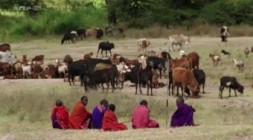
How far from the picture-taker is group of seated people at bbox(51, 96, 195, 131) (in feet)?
61.9

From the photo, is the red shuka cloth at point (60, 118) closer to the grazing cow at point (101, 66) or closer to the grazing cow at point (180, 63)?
the grazing cow at point (101, 66)

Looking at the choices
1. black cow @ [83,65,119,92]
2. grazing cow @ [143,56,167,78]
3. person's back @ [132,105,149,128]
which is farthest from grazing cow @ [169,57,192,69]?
person's back @ [132,105,149,128]

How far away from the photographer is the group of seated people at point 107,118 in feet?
61.9

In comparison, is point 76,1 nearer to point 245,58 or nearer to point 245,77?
point 245,58

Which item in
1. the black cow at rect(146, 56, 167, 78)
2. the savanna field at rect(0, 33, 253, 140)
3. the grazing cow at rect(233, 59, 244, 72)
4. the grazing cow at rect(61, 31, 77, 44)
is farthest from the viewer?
the grazing cow at rect(61, 31, 77, 44)

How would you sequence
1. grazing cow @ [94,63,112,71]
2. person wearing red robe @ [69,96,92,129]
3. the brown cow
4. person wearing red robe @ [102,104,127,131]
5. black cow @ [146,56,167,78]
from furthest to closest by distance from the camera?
black cow @ [146,56,167,78]
grazing cow @ [94,63,112,71]
the brown cow
person wearing red robe @ [69,96,92,129]
person wearing red robe @ [102,104,127,131]

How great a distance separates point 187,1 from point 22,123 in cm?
3833

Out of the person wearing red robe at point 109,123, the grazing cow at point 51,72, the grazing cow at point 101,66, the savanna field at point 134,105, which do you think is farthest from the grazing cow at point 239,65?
the person wearing red robe at point 109,123

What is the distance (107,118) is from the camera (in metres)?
18.7

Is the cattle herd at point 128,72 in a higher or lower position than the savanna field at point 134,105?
higher

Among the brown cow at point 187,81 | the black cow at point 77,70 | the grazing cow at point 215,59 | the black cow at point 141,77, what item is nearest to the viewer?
the brown cow at point 187,81

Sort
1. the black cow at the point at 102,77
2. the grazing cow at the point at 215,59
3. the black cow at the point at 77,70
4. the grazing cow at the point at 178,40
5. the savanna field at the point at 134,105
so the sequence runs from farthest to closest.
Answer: the grazing cow at the point at 178,40 < the grazing cow at the point at 215,59 < the black cow at the point at 77,70 < the black cow at the point at 102,77 < the savanna field at the point at 134,105

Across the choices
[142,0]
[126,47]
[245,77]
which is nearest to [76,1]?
[142,0]

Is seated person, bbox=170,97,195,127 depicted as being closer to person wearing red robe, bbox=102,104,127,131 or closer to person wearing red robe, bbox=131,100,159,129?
person wearing red robe, bbox=131,100,159,129
